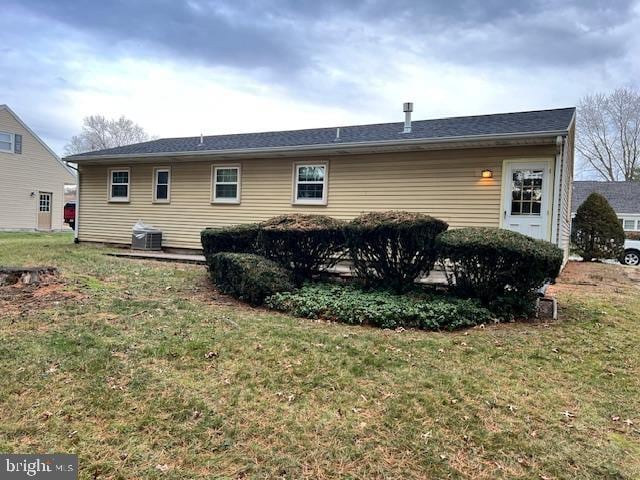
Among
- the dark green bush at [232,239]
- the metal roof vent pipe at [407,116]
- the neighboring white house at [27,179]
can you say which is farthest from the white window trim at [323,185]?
the neighboring white house at [27,179]

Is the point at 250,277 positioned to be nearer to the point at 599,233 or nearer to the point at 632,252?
the point at 599,233

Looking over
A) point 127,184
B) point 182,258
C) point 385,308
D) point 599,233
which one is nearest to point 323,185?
point 182,258

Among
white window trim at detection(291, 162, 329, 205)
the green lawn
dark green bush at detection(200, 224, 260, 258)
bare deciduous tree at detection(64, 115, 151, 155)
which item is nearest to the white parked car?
white window trim at detection(291, 162, 329, 205)

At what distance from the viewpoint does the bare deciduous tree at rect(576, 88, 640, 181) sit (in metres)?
29.7

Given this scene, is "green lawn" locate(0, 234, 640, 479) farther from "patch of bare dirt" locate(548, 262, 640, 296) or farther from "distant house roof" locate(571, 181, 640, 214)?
"distant house roof" locate(571, 181, 640, 214)

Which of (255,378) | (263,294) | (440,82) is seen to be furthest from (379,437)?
(440,82)

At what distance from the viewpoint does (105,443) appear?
248 cm

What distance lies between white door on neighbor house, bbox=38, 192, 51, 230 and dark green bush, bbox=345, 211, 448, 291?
919 inches

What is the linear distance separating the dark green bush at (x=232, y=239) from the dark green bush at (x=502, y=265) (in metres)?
3.14

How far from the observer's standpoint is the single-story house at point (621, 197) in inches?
984

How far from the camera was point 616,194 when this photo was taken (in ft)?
86.0

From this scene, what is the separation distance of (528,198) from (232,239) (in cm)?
556

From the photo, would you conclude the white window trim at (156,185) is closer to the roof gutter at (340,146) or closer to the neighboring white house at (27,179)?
the roof gutter at (340,146)

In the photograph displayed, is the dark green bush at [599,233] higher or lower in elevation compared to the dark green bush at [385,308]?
higher
